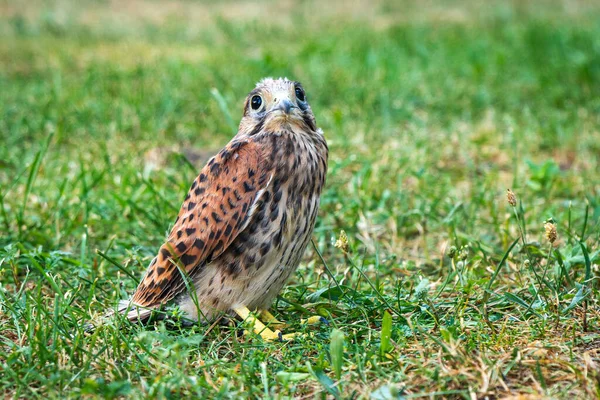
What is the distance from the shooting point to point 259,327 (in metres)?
2.99

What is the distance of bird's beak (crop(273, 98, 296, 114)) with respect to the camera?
10.2 feet

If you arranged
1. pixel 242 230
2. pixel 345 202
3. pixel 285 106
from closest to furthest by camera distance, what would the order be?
pixel 242 230
pixel 285 106
pixel 345 202

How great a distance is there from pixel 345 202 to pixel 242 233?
142 centimetres

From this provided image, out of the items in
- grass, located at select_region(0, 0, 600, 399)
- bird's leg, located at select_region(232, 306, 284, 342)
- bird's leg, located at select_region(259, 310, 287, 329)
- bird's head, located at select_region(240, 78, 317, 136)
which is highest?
bird's head, located at select_region(240, 78, 317, 136)

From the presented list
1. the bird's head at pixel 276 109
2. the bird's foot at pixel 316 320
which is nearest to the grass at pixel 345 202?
the bird's foot at pixel 316 320

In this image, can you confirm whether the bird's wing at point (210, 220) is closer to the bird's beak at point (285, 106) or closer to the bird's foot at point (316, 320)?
the bird's beak at point (285, 106)

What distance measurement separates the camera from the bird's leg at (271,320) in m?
3.09

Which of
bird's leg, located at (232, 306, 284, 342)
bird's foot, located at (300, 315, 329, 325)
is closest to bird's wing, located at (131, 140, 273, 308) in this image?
bird's leg, located at (232, 306, 284, 342)

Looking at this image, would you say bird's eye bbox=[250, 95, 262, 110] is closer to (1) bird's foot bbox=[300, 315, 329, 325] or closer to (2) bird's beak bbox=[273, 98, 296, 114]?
(2) bird's beak bbox=[273, 98, 296, 114]

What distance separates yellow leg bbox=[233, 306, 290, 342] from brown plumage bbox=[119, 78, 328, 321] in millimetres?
28

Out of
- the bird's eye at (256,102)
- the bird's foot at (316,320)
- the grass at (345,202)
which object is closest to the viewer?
the grass at (345,202)

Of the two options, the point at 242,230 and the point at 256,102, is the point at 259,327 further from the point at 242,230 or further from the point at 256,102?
the point at 256,102

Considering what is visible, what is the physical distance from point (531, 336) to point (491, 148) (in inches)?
108

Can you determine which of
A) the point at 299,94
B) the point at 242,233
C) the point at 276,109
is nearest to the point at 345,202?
Answer: the point at 299,94
